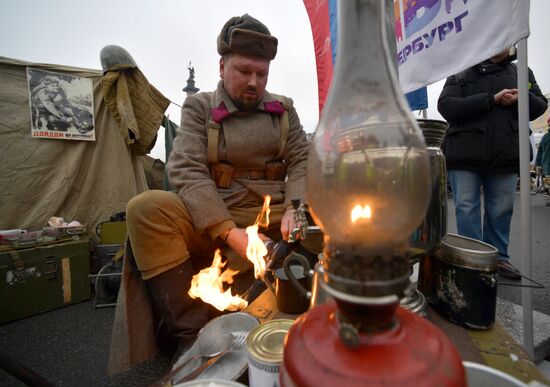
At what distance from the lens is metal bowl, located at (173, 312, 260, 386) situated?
2.27ft

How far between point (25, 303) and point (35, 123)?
192cm

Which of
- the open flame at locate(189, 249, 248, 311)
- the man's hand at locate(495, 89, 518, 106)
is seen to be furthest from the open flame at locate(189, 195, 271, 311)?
the man's hand at locate(495, 89, 518, 106)

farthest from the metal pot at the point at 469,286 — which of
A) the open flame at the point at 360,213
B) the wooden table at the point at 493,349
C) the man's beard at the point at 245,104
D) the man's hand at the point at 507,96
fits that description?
the man's hand at the point at 507,96

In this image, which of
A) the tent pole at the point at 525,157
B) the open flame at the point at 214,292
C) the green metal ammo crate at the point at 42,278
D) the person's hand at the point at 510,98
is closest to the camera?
the tent pole at the point at 525,157

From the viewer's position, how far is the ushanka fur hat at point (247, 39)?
55.3 inches

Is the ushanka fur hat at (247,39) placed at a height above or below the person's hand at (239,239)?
above

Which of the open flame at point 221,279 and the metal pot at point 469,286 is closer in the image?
the metal pot at point 469,286

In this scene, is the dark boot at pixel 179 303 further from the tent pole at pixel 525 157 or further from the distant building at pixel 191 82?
the distant building at pixel 191 82

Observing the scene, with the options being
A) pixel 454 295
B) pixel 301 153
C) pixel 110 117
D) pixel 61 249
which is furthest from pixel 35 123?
pixel 454 295

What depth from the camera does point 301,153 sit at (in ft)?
5.92

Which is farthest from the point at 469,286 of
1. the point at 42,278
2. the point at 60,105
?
the point at 60,105

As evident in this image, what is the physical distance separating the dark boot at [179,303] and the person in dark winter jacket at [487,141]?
2.06 metres

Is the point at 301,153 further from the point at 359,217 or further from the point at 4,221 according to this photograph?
the point at 4,221

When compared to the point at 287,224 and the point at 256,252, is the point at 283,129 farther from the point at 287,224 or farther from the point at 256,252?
the point at 256,252
